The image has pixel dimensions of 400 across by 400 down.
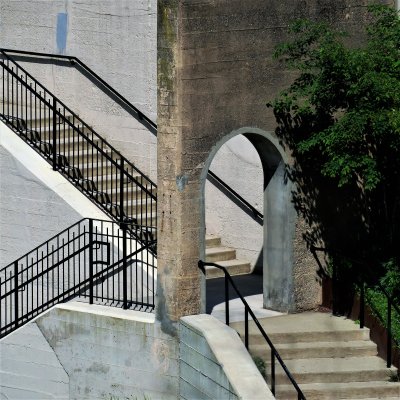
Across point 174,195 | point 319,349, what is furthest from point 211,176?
point 319,349

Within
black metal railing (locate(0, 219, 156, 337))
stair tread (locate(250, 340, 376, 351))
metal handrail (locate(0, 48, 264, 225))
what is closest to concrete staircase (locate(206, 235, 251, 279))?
metal handrail (locate(0, 48, 264, 225))

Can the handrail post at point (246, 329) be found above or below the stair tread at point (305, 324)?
below

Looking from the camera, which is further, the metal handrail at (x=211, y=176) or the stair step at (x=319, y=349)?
the metal handrail at (x=211, y=176)

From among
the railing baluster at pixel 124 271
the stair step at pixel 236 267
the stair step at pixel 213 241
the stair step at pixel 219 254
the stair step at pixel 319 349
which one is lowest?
the stair step at pixel 319 349

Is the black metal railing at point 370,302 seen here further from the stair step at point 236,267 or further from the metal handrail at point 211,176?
the metal handrail at point 211,176

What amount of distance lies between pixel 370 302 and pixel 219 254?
13.1ft

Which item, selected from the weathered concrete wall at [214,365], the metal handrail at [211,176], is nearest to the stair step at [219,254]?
the metal handrail at [211,176]

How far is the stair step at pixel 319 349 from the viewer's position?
64.3ft

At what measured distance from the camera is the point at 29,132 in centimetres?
2423

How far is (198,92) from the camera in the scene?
1961 centimetres

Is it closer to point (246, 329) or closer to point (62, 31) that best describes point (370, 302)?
point (246, 329)

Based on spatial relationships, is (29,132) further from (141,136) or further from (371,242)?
(371,242)

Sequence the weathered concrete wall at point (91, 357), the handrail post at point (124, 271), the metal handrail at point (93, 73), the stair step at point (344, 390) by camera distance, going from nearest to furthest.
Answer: the stair step at point (344, 390), the weathered concrete wall at point (91, 357), the handrail post at point (124, 271), the metal handrail at point (93, 73)

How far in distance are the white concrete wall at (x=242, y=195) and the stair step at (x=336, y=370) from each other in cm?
409
